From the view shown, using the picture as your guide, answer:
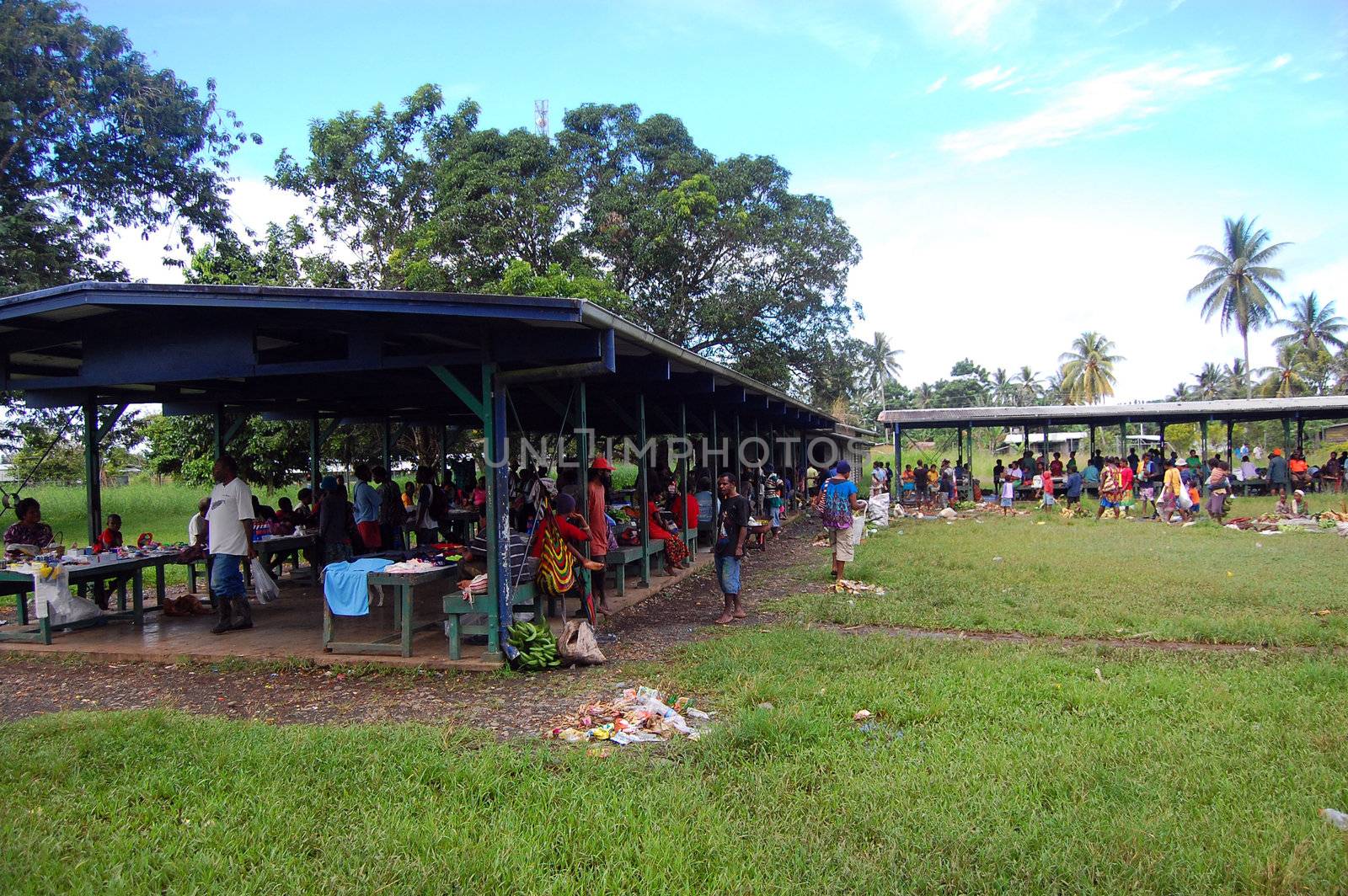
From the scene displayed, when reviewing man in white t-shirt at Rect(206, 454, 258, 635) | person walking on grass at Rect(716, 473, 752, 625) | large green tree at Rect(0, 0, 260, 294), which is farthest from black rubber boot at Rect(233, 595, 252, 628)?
large green tree at Rect(0, 0, 260, 294)

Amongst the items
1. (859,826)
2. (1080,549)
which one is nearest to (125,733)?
(859,826)

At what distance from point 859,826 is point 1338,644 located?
18.1 feet

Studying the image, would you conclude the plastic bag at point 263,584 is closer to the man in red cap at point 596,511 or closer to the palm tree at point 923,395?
the man in red cap at point 596,511

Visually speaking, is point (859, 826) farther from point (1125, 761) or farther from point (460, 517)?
point (460, 517)

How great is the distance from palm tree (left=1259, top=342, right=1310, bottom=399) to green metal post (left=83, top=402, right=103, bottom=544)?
5240 cm

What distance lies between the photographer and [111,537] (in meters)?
9.13

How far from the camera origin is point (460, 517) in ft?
44.2

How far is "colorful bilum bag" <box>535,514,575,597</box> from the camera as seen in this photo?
717cm

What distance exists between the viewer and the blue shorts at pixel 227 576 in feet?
25.9

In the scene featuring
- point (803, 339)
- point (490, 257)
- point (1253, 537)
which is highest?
point (490, 257)

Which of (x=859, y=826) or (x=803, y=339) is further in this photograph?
(x=803, y=339)

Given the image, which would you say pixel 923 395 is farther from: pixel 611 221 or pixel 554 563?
pixel 554 563

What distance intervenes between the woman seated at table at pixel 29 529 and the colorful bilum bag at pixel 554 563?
517 cm

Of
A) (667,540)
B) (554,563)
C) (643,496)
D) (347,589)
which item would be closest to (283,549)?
(347,589)
